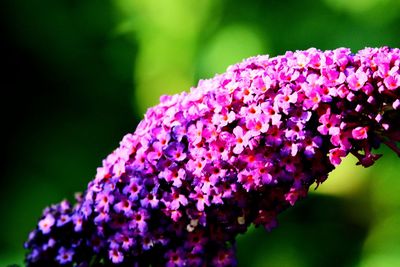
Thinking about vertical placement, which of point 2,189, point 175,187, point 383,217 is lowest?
point 175,187

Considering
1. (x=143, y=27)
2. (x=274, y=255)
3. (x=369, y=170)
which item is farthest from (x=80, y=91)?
(x=369, y=170)

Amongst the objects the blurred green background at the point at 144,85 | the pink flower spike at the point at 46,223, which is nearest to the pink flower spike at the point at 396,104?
the pink flower spike at the point at 46,223

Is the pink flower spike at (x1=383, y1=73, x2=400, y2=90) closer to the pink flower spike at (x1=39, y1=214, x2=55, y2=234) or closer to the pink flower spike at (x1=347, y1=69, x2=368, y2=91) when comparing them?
the pink flower spike at (x1=347, y1=69, x2=368, y2=91)

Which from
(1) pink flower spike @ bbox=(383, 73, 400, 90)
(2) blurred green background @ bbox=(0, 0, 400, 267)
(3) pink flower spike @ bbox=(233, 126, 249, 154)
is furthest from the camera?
(2) blurred green background @ bbox=(0, 0, 400, 267)

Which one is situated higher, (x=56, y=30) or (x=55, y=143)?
(x=56, y=30)

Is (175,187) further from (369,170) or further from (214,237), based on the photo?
(369,170)

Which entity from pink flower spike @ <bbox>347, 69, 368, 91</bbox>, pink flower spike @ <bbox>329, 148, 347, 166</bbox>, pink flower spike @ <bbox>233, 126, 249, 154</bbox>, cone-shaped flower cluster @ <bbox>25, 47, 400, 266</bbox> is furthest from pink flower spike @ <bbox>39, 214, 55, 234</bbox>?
pink flower spike @ <bbox>347, 69, 368, 91</bbox>
